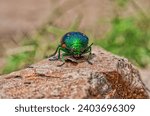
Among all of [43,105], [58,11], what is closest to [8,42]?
[58,11]

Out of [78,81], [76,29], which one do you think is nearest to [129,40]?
[76,29]

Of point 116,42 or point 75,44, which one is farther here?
point 116,42

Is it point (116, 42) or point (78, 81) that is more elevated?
point (116, 42)

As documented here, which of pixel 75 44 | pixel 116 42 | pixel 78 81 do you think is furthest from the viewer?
pixel 116 42

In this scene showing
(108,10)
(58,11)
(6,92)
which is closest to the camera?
(6,92)

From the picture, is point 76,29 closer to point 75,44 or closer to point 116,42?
point 116,42

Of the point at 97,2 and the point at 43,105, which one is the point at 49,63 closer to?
the point at 43,105
